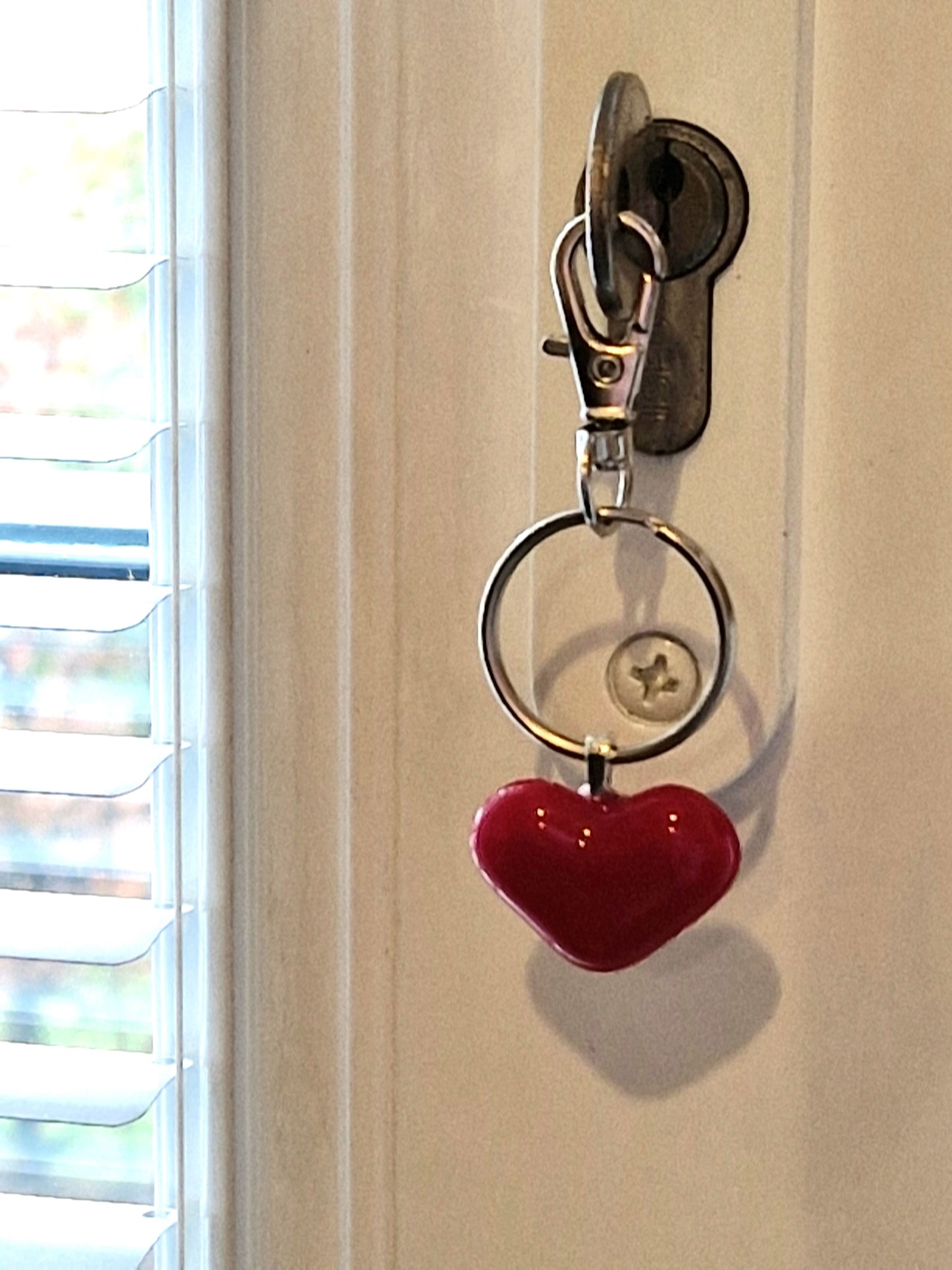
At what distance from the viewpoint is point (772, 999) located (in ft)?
1.61

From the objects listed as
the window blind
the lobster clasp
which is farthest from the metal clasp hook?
the window blind

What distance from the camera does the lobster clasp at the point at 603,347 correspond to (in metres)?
0.41

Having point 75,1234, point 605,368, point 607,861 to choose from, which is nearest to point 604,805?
point 607,861

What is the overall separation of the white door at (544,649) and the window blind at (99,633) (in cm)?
2

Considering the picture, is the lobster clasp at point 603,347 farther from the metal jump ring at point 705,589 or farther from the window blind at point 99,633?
the window blind at point 99,633

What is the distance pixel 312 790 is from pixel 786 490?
0.59 feet

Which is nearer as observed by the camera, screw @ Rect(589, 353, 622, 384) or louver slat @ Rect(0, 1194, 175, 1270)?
screw @ Rect(589, 353, 622, 384)

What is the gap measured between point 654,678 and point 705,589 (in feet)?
0.12

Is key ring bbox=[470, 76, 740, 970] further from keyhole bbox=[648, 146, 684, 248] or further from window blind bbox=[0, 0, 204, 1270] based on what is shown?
window blind bbox=[0, 0, 204, 1270]

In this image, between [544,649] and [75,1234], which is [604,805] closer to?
[544,649]

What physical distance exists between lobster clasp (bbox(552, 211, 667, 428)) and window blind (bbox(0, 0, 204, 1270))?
0.14 m

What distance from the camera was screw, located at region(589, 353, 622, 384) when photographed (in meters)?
0.41

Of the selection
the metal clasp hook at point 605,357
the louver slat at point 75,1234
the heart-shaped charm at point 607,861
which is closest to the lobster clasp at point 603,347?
the metal clasp hook at point 605,357

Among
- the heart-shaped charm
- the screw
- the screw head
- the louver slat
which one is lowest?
the louver slat
